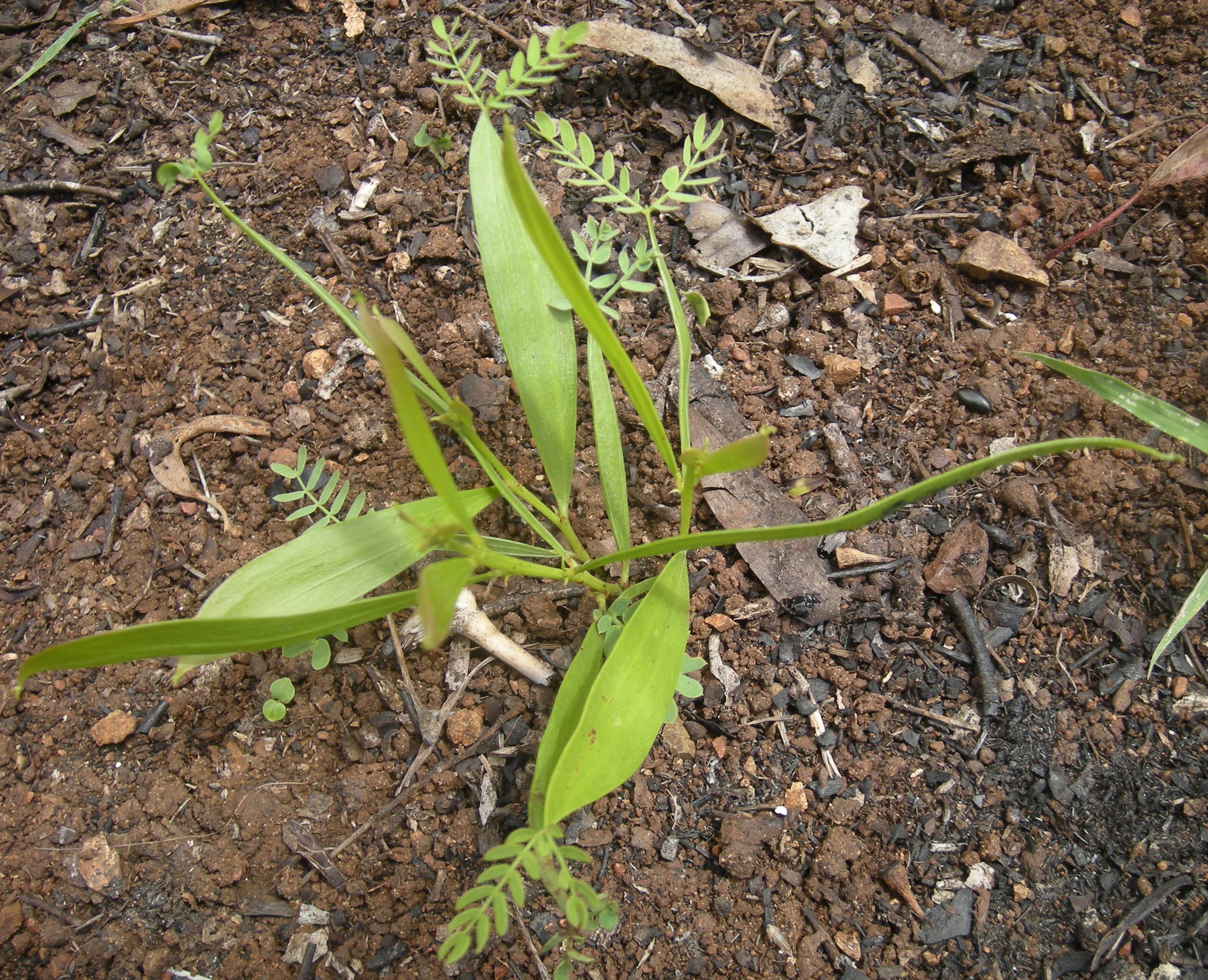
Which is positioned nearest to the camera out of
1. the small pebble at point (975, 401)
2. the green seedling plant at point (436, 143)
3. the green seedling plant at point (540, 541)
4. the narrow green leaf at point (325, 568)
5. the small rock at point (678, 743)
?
the green seedling plant at point (540, 541)

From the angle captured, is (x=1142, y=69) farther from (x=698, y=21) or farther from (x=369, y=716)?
(x=369, y=716)

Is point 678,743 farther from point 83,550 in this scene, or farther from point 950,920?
point 83,550

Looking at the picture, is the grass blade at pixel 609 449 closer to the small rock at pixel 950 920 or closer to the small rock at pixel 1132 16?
the small rock at pixel 950 920

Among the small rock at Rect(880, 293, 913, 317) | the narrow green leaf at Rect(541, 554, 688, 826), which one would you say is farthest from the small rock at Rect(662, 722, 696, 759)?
the small rock at Rect(880, 293, 913, 317)

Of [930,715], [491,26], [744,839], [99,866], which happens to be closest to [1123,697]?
[930,715]

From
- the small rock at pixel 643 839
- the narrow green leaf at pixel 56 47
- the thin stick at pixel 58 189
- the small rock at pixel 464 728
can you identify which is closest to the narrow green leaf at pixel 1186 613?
the small rock at pixel 643 839

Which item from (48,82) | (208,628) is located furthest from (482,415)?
(48,82)

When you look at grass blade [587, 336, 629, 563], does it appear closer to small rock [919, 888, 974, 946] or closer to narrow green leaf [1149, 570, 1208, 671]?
small rock [919, 888, 974, 946]

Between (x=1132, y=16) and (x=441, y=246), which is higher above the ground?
(x=1132, y=16)

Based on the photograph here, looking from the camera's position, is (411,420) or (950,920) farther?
(950,920)
